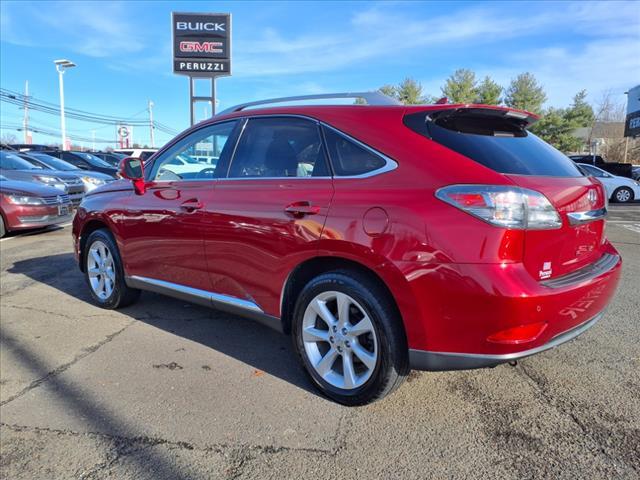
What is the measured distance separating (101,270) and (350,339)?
307 centimetres

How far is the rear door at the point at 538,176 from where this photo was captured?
8.07 feet

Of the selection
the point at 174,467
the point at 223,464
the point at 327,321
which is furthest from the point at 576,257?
the point at 174,467

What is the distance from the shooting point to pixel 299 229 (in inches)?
115

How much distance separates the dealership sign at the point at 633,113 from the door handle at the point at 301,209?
37312 mm

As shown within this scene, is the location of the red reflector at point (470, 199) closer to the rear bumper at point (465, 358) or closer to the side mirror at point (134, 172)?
the rear bumper at point (465, 358)

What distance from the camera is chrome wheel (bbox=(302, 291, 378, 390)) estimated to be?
275 centimetres

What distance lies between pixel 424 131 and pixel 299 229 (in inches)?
35.8

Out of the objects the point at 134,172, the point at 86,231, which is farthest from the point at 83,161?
the point at 134,172

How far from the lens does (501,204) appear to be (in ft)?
7.66

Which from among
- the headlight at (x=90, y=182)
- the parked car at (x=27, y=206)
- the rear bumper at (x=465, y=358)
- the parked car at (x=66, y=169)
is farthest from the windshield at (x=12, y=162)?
the rear bumper at (x=465, y=358)

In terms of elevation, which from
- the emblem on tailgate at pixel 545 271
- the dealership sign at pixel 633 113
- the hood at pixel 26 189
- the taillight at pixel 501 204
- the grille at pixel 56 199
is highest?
the dealership sign at pixel 633 113

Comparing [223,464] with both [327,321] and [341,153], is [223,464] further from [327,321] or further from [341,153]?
[341,153]

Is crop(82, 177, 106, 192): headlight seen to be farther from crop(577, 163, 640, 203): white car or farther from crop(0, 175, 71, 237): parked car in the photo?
crop(577, 163, 640, 203): white car

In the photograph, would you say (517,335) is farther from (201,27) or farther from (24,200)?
(201,27)
